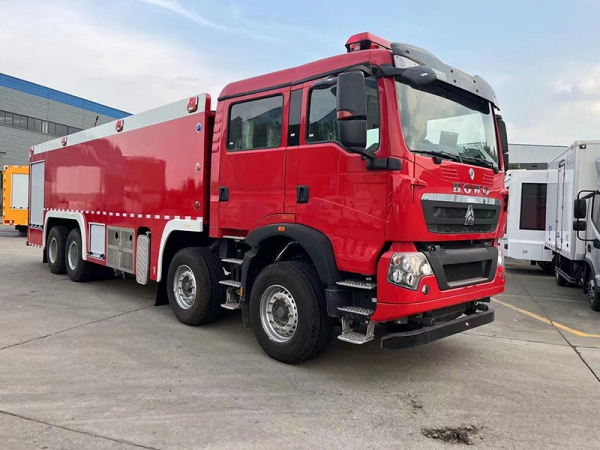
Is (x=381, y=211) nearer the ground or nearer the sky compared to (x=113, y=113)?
nearer the ground

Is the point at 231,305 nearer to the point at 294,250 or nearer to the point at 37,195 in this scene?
the point at 294,250

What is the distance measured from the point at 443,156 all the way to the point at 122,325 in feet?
15.5

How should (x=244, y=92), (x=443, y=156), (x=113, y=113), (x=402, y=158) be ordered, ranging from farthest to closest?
(x=113, y=113) → (x=244, y=92) → (x=443, y=156) → (x=402, y=158)

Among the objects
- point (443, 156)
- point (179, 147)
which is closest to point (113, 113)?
point (179, 147)

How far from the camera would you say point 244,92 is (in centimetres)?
555

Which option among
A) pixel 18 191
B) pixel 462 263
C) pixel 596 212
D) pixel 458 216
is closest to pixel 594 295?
pixel 596 212

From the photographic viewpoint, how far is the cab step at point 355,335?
4238 mm

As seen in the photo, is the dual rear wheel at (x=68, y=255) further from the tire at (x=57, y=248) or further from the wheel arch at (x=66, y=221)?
the wheel arch at (x=66, y=221)

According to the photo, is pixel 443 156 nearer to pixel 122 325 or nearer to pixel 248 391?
pixel 248 391

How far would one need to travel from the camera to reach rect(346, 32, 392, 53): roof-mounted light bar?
457 cm

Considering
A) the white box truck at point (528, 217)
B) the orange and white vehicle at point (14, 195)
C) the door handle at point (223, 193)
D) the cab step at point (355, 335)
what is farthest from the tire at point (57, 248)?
the orange and white vehicle at point (14, 195)

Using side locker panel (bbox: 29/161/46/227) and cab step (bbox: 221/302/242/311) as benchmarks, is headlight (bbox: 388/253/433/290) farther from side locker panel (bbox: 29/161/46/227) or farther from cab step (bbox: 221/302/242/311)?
side locker panel (bbox: 29/161/46/227)

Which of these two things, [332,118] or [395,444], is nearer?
[395,444]

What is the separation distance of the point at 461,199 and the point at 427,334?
53.5 inches
